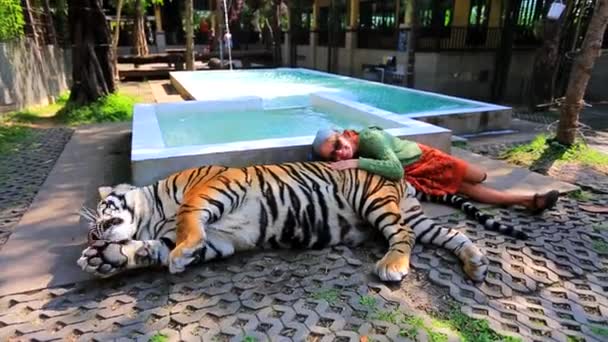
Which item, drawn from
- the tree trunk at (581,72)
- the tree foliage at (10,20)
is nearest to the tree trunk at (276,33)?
the tree foliage at (10,20)

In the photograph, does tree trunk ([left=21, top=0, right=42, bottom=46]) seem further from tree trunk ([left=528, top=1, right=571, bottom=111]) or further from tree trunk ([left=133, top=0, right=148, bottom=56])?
tree trunk ([left=528, top=1, right=571, bottom=111])

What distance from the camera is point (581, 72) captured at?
450cm

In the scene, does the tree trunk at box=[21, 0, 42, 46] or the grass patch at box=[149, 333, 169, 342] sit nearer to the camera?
the grass patch at box=[149, 333, 169, 342]

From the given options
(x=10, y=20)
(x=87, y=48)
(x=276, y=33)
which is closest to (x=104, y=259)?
(x=87, y=48)

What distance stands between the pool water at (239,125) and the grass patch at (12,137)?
66.8 inches

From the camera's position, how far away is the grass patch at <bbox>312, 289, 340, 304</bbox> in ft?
7.50

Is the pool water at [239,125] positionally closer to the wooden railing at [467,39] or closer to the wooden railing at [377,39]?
the wooden railing at [467,39]

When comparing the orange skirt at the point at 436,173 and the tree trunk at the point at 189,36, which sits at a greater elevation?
the tree trunk at the point at 189,36

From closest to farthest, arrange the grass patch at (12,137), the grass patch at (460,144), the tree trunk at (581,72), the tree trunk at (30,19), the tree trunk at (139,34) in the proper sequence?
1. the tree trunk at (581,72)
2. the grass patch at (12,137)
3. the grass patch at (460,144)
4. the tree trunk at (30,19)
5. the tree trunk at (139,34)

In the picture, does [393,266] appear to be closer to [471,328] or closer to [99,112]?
[471,328]

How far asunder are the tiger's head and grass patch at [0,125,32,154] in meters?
3.20

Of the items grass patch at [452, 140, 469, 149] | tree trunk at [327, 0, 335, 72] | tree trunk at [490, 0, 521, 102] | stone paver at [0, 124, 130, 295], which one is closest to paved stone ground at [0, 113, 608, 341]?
stone paver at [0, 124, 130, 295]

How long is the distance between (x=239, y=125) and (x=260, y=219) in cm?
392

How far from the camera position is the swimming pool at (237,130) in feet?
11.0
